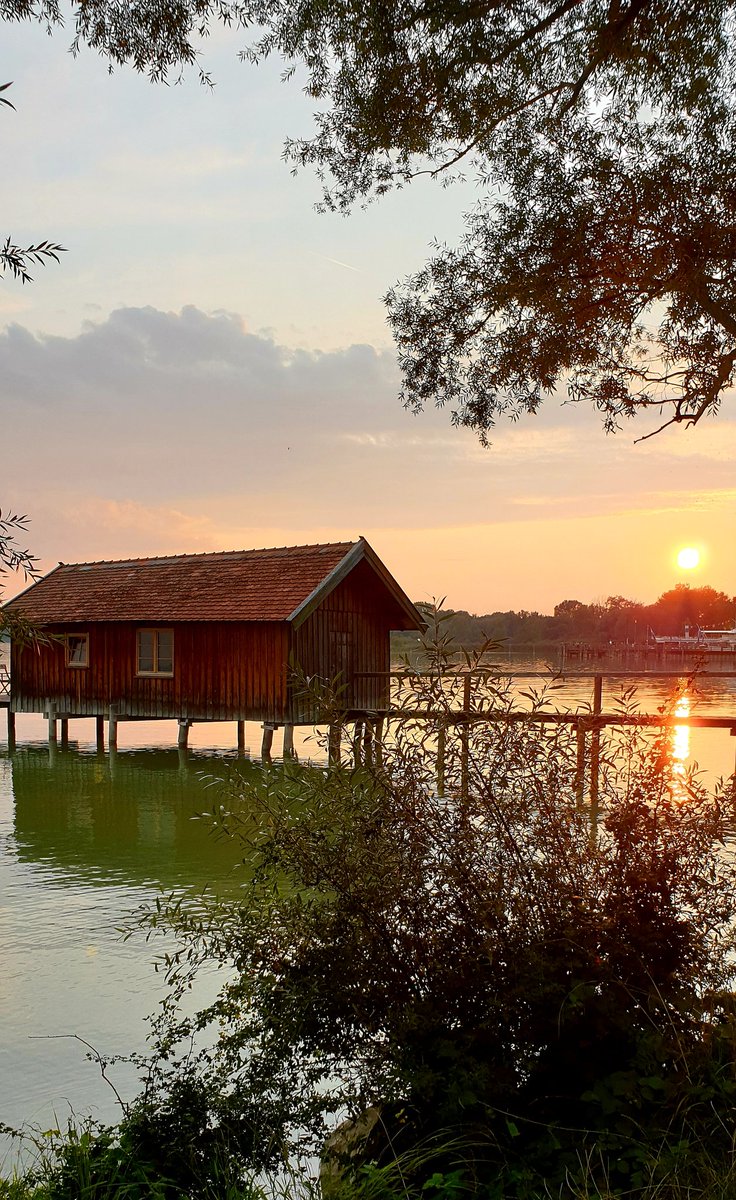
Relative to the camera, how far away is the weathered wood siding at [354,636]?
2634 cm

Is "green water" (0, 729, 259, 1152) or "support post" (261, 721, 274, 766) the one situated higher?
"support post" (261, 721, 274, 766)

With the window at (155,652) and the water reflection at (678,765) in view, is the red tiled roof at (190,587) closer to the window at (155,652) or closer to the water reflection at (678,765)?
the window at (155,652)

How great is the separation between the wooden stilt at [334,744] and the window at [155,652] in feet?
75.7

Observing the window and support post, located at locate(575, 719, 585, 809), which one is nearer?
support post, located at locate(575, 719, 585, 809)

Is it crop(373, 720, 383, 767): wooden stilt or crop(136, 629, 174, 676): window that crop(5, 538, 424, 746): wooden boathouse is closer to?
crop(136, 629, 174, 676): window

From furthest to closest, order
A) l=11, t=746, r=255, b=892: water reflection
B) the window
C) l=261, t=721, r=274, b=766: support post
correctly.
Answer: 1. the window
2. l=261, t=721, r=274, b=766: support post
3. l=11, t=746, r=255, b=892: water reflection

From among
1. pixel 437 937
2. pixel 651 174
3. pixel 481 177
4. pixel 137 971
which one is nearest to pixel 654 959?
pixel 437 937

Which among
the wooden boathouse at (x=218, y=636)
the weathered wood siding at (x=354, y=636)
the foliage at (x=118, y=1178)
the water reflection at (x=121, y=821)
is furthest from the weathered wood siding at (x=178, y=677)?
the foliage at (x=118, y=1178)

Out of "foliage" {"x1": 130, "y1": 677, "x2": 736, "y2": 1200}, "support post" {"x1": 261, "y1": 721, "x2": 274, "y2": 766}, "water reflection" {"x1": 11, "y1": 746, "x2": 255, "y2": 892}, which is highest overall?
"foliage" {"x1": 130, "y1": 677, "x2": 736, "y2": 1200}

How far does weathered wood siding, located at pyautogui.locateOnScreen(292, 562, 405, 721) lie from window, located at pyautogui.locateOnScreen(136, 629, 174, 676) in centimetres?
424

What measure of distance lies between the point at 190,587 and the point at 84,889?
Answer: 53.8 ft

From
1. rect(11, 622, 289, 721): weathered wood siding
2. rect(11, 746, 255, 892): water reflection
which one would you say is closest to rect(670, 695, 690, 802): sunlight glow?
rect(11, 746, 255, 892): water reflection

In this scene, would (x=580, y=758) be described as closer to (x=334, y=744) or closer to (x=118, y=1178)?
(x=334, y=744)

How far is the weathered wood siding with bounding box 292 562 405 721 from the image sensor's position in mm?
26344
